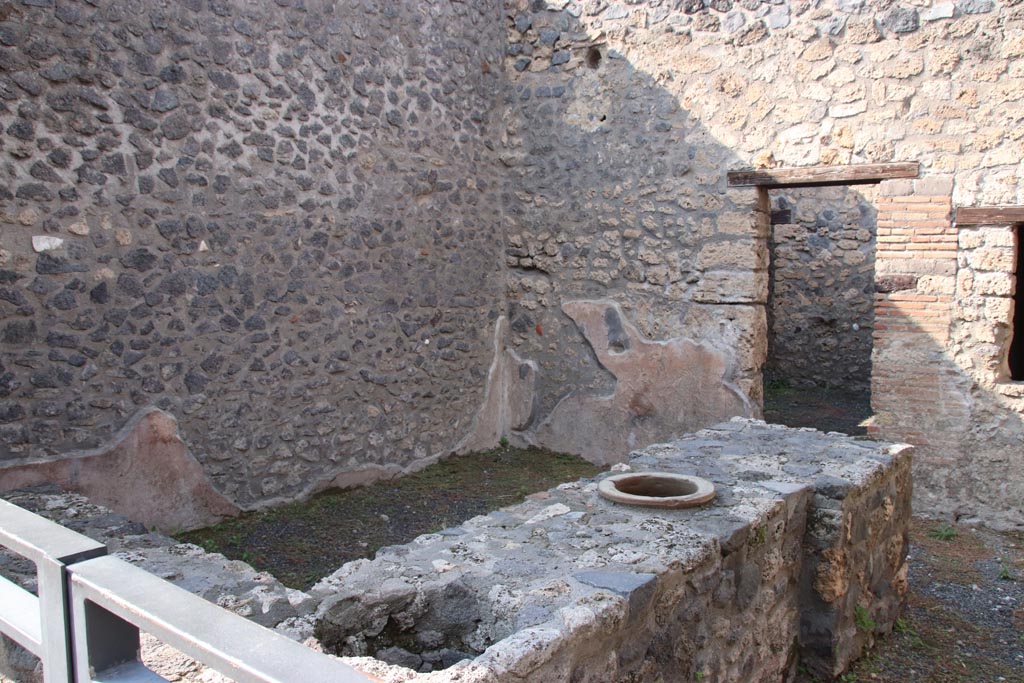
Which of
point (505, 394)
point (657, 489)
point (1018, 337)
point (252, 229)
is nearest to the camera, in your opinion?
point (657, 489)

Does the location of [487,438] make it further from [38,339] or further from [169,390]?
[38,339]

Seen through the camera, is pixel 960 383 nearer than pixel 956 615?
No

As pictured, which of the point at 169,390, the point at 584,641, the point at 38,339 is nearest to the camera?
the point at 584,641

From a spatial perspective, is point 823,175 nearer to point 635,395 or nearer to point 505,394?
point 635,395

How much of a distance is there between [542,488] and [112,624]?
501 cm

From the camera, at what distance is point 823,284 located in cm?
894

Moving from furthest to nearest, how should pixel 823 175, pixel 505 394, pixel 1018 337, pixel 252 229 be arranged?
pixel 1018 337 → pixel 505 394 → pixel 823 175 → pixel 252 229

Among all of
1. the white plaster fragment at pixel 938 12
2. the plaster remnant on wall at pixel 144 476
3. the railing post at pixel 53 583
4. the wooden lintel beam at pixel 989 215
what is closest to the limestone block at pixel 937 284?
the wooden lintel beam at pixel 989 215

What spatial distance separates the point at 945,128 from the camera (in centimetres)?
532

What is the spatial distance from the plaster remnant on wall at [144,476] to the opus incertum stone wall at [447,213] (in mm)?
70

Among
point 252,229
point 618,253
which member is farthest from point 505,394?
point 252,229

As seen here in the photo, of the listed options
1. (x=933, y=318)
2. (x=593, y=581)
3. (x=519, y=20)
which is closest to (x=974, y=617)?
(x=933, y=318)

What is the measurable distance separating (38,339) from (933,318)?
508 cm

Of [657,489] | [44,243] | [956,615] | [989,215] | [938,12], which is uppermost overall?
[938,12]
